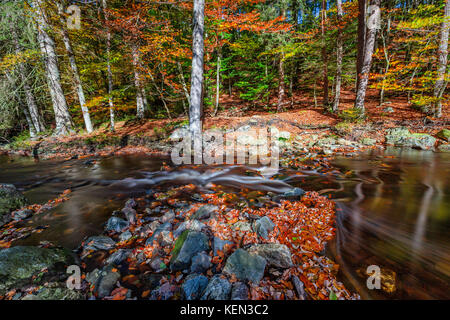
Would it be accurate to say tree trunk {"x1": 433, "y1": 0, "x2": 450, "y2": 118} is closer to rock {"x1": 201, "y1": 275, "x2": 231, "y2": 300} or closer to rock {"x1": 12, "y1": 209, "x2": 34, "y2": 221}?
rock {"x1": 201, "y1": 275, "x2": 231, "y2": 300}

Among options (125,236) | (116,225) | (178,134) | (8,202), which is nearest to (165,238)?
(125,236)

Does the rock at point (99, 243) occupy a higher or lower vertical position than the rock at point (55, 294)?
lower

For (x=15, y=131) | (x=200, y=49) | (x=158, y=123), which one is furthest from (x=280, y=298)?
(x=15, y=131)

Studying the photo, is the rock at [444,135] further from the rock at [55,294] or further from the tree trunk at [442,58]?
the rock at [55,294]

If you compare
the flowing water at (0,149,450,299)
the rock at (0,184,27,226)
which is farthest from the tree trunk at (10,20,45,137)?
the rock at (0,184,27,226)

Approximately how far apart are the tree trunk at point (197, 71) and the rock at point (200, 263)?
5873 millimetres

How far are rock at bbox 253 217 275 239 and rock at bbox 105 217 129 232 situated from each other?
7.80 feet

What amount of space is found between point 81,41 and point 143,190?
1732cm

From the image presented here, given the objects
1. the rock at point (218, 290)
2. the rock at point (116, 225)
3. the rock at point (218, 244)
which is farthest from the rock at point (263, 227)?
the rock at point (116, 225)

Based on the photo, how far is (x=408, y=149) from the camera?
762 cm

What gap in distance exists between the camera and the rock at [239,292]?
66.9 inches

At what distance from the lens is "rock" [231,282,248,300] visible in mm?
1699

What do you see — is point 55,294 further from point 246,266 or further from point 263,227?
point 263,227

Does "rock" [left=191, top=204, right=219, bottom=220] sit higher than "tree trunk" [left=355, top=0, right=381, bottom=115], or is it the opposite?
"tree trunk" [left=355, top=0, right=381, bottom=115]
